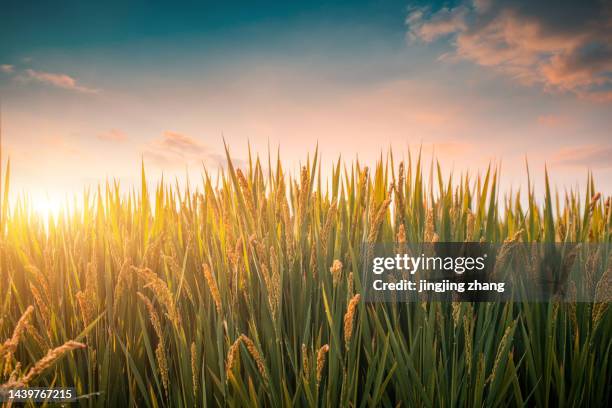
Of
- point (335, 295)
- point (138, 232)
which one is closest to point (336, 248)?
point (335, 295)

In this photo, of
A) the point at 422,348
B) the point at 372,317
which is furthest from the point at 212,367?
the point at 422,348

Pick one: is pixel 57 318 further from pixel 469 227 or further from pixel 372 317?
pixel 469 227

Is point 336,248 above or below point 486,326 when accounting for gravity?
above

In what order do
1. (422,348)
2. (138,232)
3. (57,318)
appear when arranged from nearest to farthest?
(422,348)
(57,318)
(138,232)

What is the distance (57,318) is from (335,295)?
4.46 feet

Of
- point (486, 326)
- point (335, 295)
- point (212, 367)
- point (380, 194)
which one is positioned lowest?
point (212, 367)

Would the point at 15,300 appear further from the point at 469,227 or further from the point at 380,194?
the point at 469,227

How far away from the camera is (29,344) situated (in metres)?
2.17

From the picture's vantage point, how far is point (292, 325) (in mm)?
2059

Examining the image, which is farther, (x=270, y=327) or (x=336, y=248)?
(x=336, y=248)

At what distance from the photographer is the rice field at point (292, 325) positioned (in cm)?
179

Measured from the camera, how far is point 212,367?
195 centimetres

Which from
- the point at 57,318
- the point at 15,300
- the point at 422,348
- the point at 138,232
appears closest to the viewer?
the point at 422,348

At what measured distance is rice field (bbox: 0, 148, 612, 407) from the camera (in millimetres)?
1786
